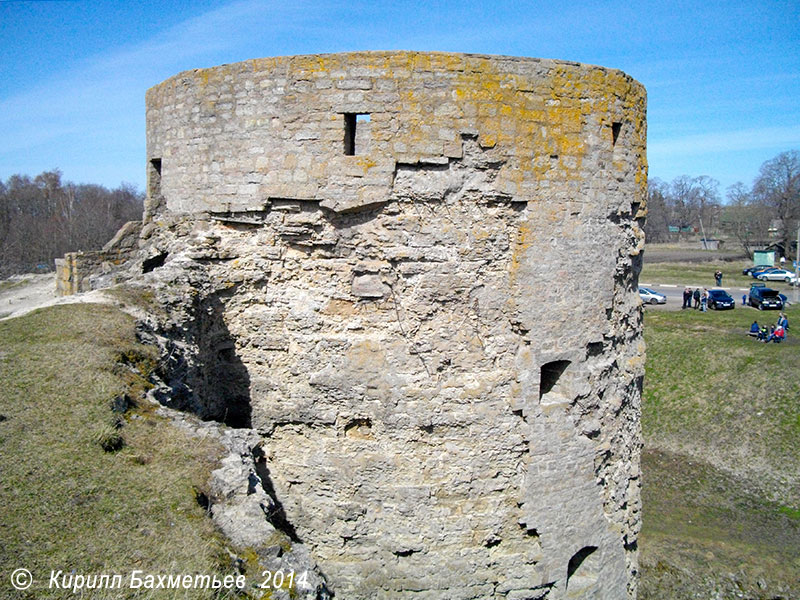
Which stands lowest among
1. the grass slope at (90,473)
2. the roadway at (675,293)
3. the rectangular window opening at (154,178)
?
the roadway at (675,293)

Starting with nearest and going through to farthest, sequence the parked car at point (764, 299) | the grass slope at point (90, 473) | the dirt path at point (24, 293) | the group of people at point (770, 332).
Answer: the grass slope at point (90, 473) < the dirt path at point (24, 293) < the group of people at point (770, 332) < the parked car at point (764, 299)

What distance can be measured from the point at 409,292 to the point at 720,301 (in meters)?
24.6

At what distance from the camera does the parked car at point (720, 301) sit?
26737mm

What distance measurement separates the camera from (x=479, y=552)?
662 centimetres

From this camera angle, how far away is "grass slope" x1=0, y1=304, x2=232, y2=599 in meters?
3.38

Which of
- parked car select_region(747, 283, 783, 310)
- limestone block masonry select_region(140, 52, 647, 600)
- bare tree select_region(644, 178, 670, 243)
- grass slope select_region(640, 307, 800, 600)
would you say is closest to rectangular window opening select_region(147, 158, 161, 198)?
limestone block masonry select_region(140, 52, 647, 600)

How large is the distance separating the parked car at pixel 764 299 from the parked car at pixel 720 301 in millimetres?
837

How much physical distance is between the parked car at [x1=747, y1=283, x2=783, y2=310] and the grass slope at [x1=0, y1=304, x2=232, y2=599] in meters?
27.2

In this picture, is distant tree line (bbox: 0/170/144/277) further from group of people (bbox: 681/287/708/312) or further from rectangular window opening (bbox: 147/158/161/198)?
group of people (bbox: 681/287/708/312)

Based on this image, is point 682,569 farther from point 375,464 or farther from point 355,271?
point 355,271

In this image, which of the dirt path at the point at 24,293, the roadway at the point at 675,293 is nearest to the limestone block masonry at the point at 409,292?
the dirt path at the point at 24,293

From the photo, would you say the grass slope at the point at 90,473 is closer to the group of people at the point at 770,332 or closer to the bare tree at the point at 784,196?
the group of people at the point at 770,332

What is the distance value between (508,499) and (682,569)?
648 cm

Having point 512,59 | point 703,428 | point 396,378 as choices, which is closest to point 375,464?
point 396,378
